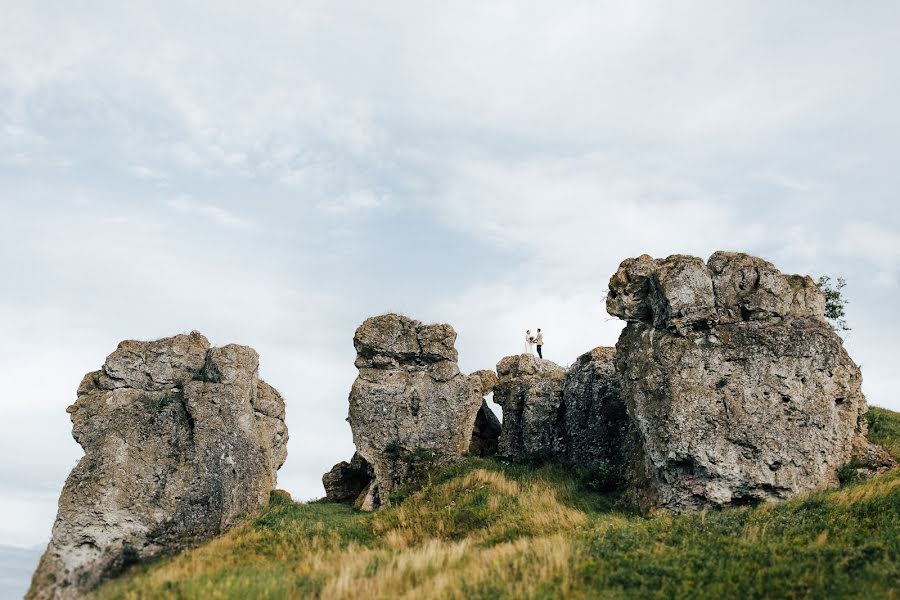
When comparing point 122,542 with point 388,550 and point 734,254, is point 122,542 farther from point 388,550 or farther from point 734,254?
point 734,254

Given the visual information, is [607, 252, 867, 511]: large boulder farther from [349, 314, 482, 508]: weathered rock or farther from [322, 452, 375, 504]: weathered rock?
[322, 452, 375, 504]: weathered rock

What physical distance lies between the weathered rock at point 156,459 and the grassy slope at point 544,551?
1.89 metres

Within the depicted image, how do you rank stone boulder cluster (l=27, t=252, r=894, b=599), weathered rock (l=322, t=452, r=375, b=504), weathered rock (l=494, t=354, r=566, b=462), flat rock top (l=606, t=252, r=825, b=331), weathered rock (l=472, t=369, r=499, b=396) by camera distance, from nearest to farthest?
stone boulder cluster (l=27, t=252, r=894, b=599)
flat rock top (l=606, t=252, r=825, b=331)
weathered rock (l=494, t=354, r=566, b=462)
weathered rock (l=322, t=452, r=375, b=504)
weathered rock (l=472, t=369, r=499, b=396)

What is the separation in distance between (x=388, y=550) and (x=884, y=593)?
43.6 feet

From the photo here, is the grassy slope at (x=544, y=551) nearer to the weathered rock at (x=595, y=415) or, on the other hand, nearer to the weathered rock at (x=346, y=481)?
the weathered rock at (x=595, y=415)

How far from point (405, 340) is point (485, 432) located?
23.4 feet

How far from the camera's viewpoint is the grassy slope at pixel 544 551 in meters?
16.3

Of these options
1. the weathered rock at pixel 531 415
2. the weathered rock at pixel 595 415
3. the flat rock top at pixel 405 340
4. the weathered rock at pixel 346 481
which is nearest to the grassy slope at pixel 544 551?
the weathered rock at pixel 595 415

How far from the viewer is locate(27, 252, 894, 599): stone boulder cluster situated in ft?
82.8

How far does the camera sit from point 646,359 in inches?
1070

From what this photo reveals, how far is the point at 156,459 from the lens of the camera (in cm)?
2834

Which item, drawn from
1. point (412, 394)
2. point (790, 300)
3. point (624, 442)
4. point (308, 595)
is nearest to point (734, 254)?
point (790, 300)

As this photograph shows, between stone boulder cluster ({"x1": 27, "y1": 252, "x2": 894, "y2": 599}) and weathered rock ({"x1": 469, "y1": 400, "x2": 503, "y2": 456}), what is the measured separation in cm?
200

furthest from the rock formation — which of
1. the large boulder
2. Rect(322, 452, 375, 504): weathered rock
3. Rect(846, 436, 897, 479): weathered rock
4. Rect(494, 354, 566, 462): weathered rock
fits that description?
Rect(846, 436, 897, 479): weathered rock
